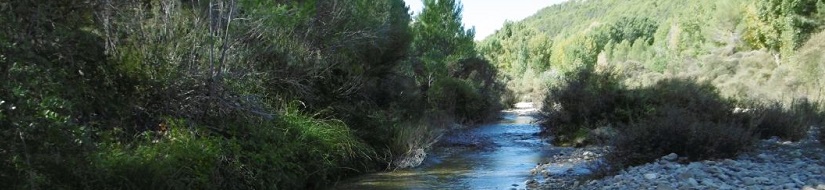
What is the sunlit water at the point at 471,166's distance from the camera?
36.6 ft

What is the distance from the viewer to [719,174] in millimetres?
8742

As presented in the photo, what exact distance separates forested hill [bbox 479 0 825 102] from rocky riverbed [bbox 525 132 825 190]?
11048 millimetres

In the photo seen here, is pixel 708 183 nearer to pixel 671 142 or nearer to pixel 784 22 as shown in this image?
pixel 671 142

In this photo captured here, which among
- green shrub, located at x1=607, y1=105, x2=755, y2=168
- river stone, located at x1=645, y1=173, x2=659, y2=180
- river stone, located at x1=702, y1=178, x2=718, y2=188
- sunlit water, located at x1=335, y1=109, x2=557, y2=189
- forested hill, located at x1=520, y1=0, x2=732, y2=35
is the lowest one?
sunlit water, located at x1=335, y1=109, x2=557, y2=189

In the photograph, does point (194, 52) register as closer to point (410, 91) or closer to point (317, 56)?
point (317, 56)

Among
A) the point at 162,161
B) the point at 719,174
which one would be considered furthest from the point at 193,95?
the point at 719,174

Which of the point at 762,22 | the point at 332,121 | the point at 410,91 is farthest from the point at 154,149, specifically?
the point at 762,22

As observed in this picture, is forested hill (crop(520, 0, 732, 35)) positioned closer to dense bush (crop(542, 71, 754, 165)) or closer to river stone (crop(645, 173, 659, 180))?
dense bush (crop(542, 71, 754, 165))

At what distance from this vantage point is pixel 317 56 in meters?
12.7

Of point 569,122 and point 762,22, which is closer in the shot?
point 569,122

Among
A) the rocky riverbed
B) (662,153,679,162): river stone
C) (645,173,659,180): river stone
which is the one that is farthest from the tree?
(645,173,659,180): river stone

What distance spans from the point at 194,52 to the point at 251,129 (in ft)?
4.31

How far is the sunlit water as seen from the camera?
11148 millimetres

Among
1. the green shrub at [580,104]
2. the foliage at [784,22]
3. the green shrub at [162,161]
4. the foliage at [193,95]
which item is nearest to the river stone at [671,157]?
the foliage at [193,95]
